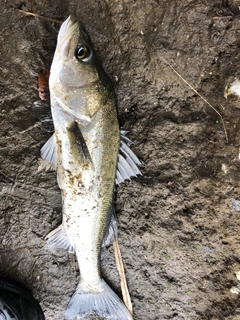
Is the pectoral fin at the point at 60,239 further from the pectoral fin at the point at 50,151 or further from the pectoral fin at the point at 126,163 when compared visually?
the pectoral fin at the point at 126,163

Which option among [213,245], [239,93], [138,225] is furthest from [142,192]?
[239,93]

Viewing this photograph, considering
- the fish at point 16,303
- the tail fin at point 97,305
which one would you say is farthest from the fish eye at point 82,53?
the fish at point 16,303

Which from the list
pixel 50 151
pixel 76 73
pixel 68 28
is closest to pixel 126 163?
pixel 50 151

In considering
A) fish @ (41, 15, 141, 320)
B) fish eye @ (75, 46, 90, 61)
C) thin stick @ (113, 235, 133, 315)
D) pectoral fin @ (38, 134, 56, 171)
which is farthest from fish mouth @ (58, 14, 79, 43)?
thin stick @ (113, 235, 133, 315)

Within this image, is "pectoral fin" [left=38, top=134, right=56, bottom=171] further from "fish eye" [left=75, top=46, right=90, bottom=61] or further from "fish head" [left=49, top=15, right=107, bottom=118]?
"fish eye" [left=75, top=46, right=90, bottom=61]

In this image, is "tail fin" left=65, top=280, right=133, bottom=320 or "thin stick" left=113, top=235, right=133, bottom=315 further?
"thin stick" left=113, top=235, right=133, bottom=315

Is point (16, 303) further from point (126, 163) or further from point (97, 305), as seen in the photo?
point (126, 163)

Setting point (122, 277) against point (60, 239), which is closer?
point (60, 239)
